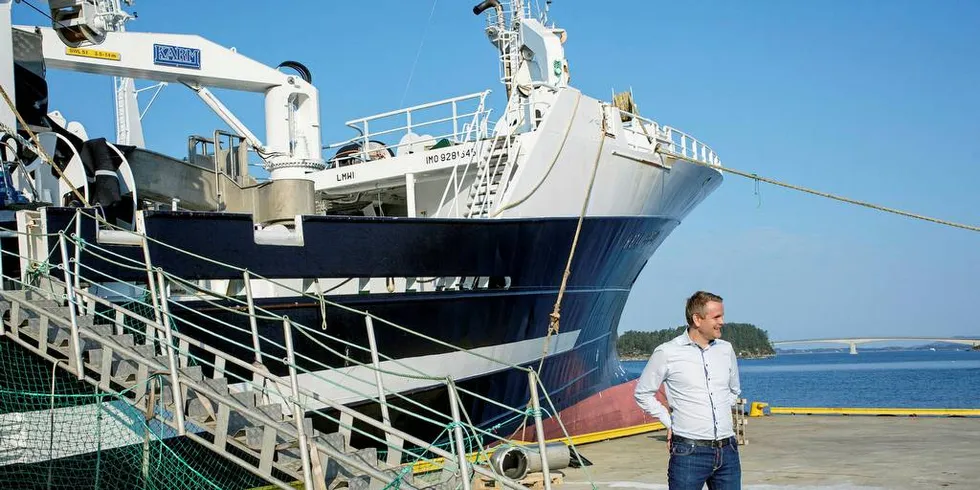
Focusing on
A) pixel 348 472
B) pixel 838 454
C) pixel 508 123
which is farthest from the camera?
pixel 508 123

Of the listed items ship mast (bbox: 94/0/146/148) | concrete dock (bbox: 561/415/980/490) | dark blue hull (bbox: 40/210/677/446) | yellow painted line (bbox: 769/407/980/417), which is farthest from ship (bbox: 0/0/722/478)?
ship mast (bbox: 94/0/146/148)

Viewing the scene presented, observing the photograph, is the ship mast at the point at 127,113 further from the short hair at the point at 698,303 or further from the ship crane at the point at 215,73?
the short hair at the point at 698,303

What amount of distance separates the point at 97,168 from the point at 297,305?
2.39 m

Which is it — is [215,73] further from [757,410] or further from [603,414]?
[757,410]

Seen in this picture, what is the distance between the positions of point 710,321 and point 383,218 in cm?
533

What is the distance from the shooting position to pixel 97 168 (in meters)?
8.83

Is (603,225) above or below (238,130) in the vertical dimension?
below

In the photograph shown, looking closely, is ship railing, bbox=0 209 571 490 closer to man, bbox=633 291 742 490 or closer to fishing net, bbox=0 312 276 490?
fishing net, bbox=0 312 276 490

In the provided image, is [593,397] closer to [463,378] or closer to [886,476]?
[463,378]

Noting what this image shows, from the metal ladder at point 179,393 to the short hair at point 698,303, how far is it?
6.12 feet

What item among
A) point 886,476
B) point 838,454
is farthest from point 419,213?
point 886,476

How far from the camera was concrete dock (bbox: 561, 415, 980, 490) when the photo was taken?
7434 mm

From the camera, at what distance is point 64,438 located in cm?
655

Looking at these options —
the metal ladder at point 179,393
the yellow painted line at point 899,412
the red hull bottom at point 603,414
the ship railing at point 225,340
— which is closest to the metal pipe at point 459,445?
the ship railing at point 225,340
